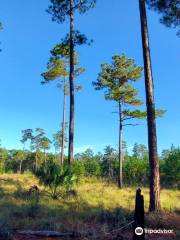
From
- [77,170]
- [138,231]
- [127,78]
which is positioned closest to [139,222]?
[138,231]

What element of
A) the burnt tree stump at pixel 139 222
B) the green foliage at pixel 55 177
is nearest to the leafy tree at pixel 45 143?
the green foliage at pixel 55 177

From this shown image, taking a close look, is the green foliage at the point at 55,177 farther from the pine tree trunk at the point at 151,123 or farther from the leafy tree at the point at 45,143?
the leafy tree at the point at 45,143

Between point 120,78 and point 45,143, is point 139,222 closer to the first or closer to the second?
point 120,78

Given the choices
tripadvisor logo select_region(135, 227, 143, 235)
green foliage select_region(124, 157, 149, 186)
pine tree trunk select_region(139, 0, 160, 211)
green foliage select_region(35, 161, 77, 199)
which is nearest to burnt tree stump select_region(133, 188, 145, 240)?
tripadvisor logo select_region(135, 227, 143, 235)

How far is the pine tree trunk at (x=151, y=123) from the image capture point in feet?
46.0

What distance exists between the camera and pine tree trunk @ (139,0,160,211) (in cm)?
1403

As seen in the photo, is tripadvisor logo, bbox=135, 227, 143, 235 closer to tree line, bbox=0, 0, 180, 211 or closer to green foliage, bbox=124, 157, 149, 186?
tree line, bbox=0, 0, 180, 211

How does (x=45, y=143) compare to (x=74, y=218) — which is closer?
(x=74, y=218)

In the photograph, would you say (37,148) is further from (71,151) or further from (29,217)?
(29,217)

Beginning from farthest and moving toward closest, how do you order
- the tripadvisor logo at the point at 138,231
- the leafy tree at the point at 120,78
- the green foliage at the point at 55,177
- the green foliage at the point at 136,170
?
the green foliage at the point at 136,170 < the leafy tree at the point at 120,78 < the green foliage at the point at 55,177 < the tripadvisor logo at the point at 138,231

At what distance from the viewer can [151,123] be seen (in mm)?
14617

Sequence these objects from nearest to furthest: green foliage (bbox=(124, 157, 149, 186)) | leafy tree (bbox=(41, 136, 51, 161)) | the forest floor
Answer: the forest floor, green foliage (bbox=(124, 157, 149, 186)), leafy tree (bbox=(41, 136, 51, 161))

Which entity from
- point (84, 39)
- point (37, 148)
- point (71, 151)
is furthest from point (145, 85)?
point (37, 148)

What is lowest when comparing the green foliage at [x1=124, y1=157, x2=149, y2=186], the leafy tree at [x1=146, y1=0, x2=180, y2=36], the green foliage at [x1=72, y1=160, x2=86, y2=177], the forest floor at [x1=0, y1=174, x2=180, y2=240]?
the forest floor at [x1=0, y1=174, x2=180, y2=240]
